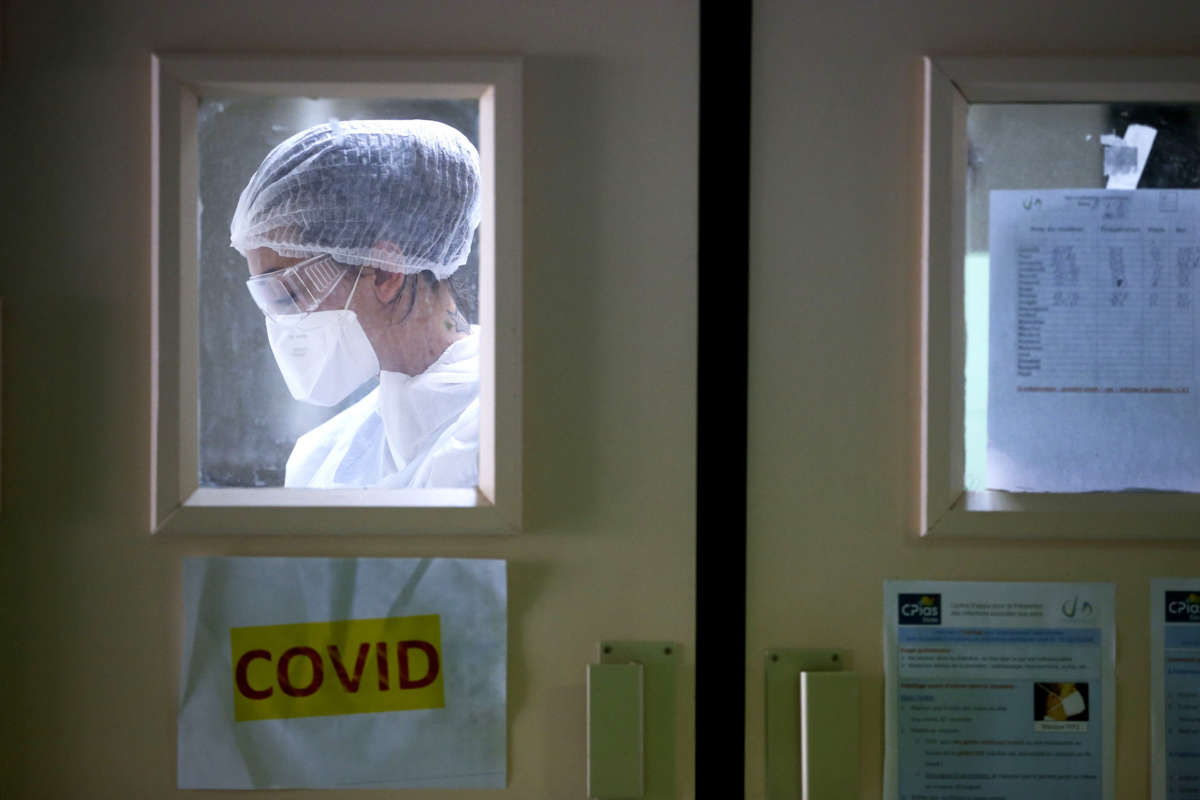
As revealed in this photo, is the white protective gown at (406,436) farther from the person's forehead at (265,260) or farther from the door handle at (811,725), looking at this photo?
the door handle at (811,725)

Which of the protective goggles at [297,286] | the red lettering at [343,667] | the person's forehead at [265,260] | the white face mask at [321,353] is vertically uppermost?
the person's forehead at [265,260]

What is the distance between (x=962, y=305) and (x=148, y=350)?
926 millimetres

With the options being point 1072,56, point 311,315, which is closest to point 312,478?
point 311,315

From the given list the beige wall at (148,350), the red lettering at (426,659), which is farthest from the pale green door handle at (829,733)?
the red lettering at (426,659)

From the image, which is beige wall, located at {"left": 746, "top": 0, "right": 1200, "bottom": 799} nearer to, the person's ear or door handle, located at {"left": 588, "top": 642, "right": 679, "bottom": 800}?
door handle, located at {"left": 588, "top": 642, "right": 679, "bottom": 800}

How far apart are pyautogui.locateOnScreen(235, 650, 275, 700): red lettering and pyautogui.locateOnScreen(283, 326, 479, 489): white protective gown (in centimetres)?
19

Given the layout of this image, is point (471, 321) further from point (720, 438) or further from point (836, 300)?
point (836, 300)

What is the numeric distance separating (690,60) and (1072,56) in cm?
43

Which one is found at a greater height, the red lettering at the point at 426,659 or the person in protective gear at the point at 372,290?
the person in protective gear at the point at 372,290

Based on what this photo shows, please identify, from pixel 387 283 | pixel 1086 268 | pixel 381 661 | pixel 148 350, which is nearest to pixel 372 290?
pixel 387 283

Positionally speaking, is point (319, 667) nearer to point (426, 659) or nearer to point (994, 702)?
point (426, 659)

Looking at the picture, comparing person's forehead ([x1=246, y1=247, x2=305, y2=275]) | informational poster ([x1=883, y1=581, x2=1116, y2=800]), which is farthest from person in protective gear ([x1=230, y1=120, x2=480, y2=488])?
informational poster ([x1=883, y1=581, x2=1116, y2=800])

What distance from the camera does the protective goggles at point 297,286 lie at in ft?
3.76

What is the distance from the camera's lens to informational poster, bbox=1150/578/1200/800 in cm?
114
